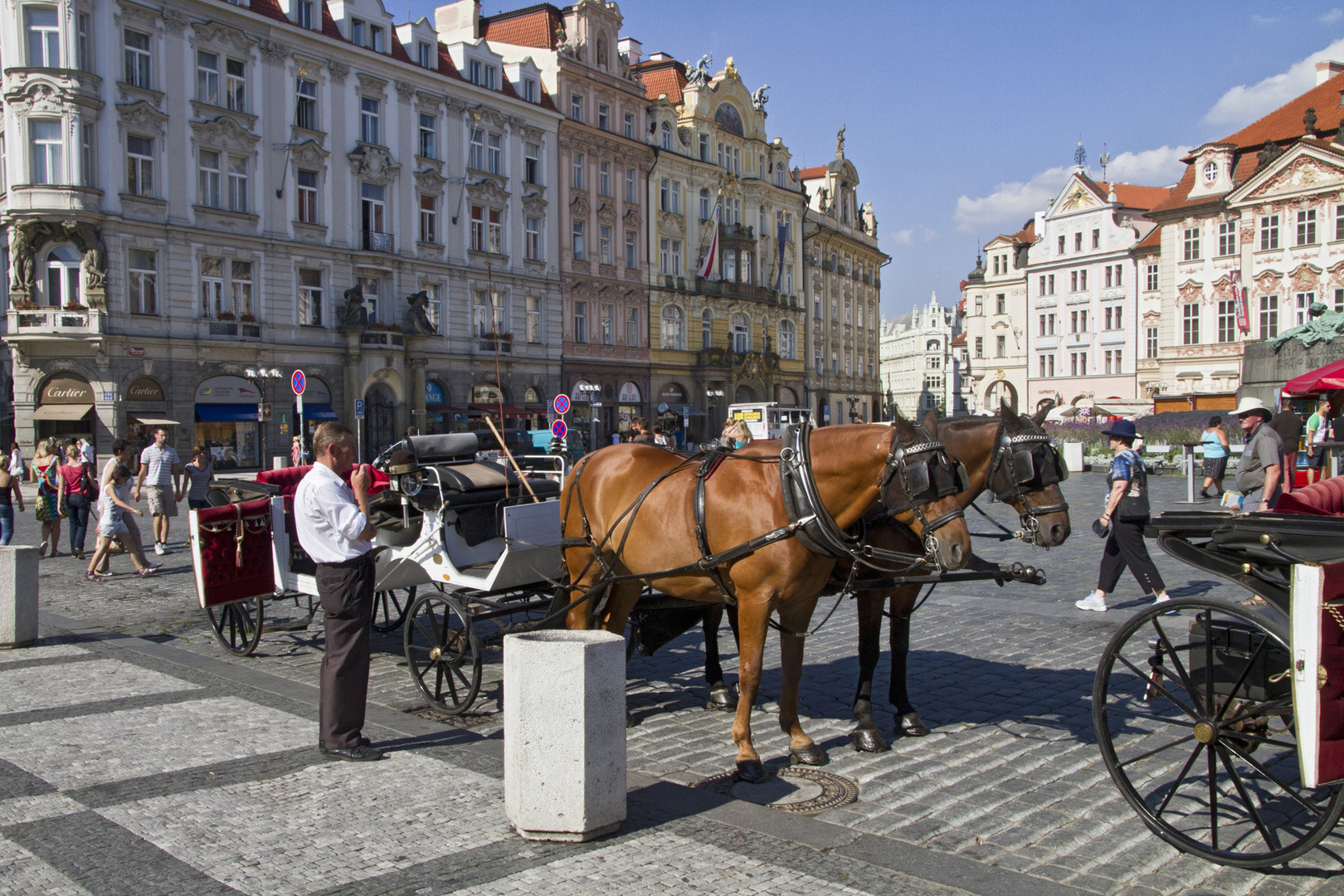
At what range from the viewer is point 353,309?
120ft

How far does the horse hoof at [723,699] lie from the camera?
698cm

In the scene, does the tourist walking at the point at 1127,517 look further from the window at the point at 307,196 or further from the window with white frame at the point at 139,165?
the window at the point at 307,196

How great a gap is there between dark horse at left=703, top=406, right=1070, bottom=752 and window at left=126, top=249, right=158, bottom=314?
Result: 101 ft

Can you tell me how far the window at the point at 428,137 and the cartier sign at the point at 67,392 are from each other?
50.6ft

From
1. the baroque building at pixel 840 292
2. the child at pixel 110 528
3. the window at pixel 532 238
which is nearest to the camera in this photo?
the child at pixel 110 528

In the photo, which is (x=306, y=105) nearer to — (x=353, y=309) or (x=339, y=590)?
(x=353, y=309)

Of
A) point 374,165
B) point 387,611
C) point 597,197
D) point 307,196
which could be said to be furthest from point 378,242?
point 387,611

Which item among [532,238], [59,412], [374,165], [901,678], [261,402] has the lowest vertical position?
[901,678]

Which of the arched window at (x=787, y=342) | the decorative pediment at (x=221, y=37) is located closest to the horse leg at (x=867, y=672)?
the decorative pediment at (x=221, y=37)

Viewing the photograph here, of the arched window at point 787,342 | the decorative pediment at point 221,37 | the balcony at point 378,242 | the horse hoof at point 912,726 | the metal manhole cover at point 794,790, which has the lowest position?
the metal manhole cover at point 794,790

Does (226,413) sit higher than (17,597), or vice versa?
(226,413)

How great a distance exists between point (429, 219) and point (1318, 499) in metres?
39.0

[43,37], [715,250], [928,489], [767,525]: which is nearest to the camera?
[928,489]

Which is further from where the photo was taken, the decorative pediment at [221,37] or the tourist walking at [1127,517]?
the decorative pediment at [221,37]
